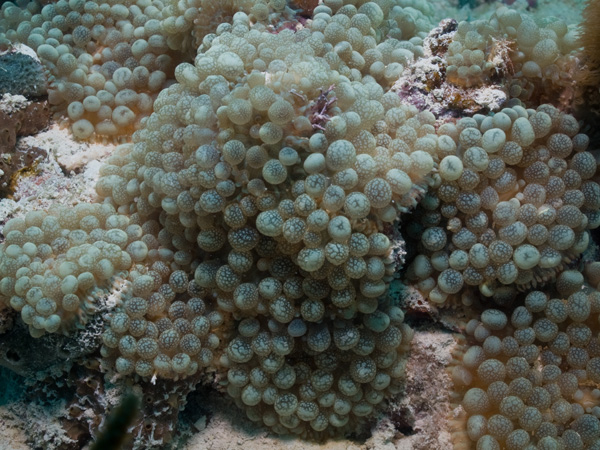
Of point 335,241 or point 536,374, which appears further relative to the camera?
point 536,374

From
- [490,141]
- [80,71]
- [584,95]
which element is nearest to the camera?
[490,141]

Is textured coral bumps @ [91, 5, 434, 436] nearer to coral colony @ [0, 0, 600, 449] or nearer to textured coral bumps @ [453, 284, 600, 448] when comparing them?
coral colony @ [0, 0, 600, 449]

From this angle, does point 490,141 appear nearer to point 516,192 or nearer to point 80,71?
point 516,192

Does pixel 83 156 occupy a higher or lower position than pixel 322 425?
higher

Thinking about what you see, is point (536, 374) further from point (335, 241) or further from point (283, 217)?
point (283, 217)

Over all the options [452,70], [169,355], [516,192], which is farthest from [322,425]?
[452,70]

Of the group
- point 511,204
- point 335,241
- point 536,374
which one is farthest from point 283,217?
point 536,374

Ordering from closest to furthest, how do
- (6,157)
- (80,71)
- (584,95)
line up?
(584,95)
(6,157)
(80,71)

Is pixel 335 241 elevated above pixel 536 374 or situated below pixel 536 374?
above
